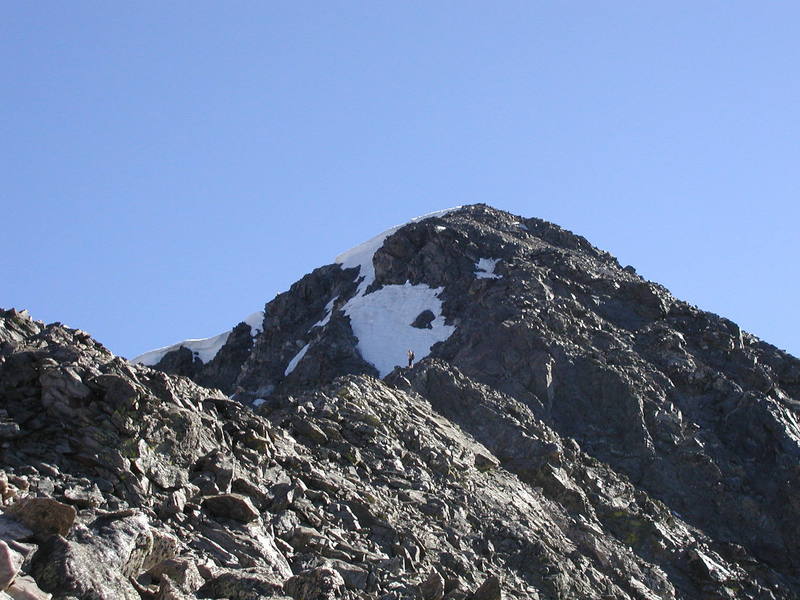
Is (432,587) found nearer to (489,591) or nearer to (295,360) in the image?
(489,591)

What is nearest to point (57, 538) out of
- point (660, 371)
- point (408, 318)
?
point (660, 371)

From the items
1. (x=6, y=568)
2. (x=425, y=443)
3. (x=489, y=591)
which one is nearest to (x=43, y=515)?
(x=6, y=568)

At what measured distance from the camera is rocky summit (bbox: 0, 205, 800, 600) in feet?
70.0

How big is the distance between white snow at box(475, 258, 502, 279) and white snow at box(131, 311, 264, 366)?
16.1m

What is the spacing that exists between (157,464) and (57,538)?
6.37 metres

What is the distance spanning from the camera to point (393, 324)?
6419cm

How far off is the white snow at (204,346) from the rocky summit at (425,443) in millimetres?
277

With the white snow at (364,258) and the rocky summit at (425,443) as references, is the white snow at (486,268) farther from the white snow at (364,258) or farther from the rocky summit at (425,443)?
the white snow at (364,258)

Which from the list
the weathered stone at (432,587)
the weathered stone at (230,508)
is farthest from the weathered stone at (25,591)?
the weathered stone at (432,587)

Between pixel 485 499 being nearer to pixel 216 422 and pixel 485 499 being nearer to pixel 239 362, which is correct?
pixel 216 422

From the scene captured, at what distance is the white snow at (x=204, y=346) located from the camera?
75.7 meters

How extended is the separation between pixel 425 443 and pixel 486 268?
3145cm

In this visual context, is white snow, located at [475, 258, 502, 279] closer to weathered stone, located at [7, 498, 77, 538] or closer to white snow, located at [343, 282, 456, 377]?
white snow, located at [343, 282, 456, 377]

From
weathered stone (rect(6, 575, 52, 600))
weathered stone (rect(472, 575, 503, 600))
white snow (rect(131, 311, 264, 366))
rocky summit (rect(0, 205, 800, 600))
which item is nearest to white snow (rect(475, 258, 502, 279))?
rocky summit (rect(0, 205, 800, 600))
